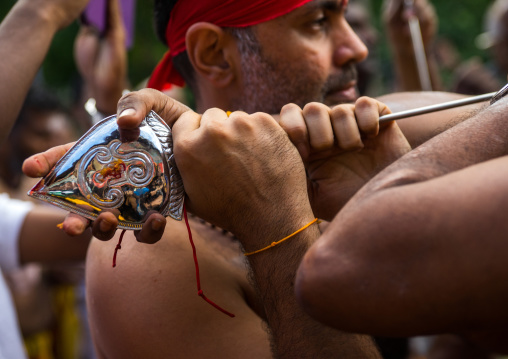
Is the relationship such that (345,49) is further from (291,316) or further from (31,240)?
(31,240)

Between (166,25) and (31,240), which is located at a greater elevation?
(166,25)

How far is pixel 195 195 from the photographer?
1.37 meters

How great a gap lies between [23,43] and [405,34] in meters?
2.21

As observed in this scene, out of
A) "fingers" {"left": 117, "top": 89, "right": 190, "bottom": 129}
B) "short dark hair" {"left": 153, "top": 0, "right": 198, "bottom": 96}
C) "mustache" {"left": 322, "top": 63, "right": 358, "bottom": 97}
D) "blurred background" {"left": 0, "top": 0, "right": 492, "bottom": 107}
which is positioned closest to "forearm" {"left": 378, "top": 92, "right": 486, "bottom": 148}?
"mustache" {"left": 322, "top": 63, "right": 358, "bottom": 97}

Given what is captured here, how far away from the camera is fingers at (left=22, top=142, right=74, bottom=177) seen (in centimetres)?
124

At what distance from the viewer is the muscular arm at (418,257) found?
0.95 m

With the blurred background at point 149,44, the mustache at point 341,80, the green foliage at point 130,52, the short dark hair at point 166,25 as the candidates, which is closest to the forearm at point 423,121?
the mustache at point 341,80

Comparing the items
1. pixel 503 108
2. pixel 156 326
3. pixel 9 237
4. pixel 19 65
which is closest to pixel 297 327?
pixel 156 326

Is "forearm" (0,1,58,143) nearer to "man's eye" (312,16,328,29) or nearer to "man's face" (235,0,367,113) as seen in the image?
"man's face" (235,0,367,113)

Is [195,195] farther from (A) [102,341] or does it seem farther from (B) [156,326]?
(A) [102,341]

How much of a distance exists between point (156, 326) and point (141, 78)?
439 inches

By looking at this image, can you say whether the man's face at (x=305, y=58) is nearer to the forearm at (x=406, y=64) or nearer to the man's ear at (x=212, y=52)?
the man's ear at (x=212, y=52)

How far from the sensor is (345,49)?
7.24 feet

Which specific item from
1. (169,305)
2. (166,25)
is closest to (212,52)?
(166,25)
